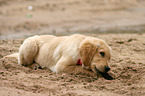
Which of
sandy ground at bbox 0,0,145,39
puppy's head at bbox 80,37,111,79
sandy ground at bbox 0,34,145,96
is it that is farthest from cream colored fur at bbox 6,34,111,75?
sandy ground at bbox 0,0,145,39

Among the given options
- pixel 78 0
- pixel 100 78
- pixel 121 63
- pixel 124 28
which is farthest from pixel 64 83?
pixel 78 0

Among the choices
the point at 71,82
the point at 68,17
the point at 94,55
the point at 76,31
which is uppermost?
the point at 68,17

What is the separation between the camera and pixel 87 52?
4.78 m

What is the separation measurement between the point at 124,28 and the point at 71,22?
12.1 feet

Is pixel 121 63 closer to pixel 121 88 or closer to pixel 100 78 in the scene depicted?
pixel 100 78

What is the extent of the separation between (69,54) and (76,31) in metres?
8.26

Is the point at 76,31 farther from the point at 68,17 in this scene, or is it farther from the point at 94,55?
the point at 94,55

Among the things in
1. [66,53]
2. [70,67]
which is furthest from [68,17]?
[70,67]

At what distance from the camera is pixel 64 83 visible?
443 centimetres

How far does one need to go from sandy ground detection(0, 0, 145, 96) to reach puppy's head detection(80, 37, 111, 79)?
0.30m

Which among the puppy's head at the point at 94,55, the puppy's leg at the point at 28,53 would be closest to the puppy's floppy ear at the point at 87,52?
the puppy's head at the point at 94,55

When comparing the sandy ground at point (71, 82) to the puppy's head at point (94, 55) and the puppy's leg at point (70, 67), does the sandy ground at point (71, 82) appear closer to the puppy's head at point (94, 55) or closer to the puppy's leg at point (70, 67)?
the puppy's leg at point (70, 67)

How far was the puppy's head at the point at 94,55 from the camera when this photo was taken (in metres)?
4.71

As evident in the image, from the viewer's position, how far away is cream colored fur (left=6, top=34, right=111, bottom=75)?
4781 millimetres
